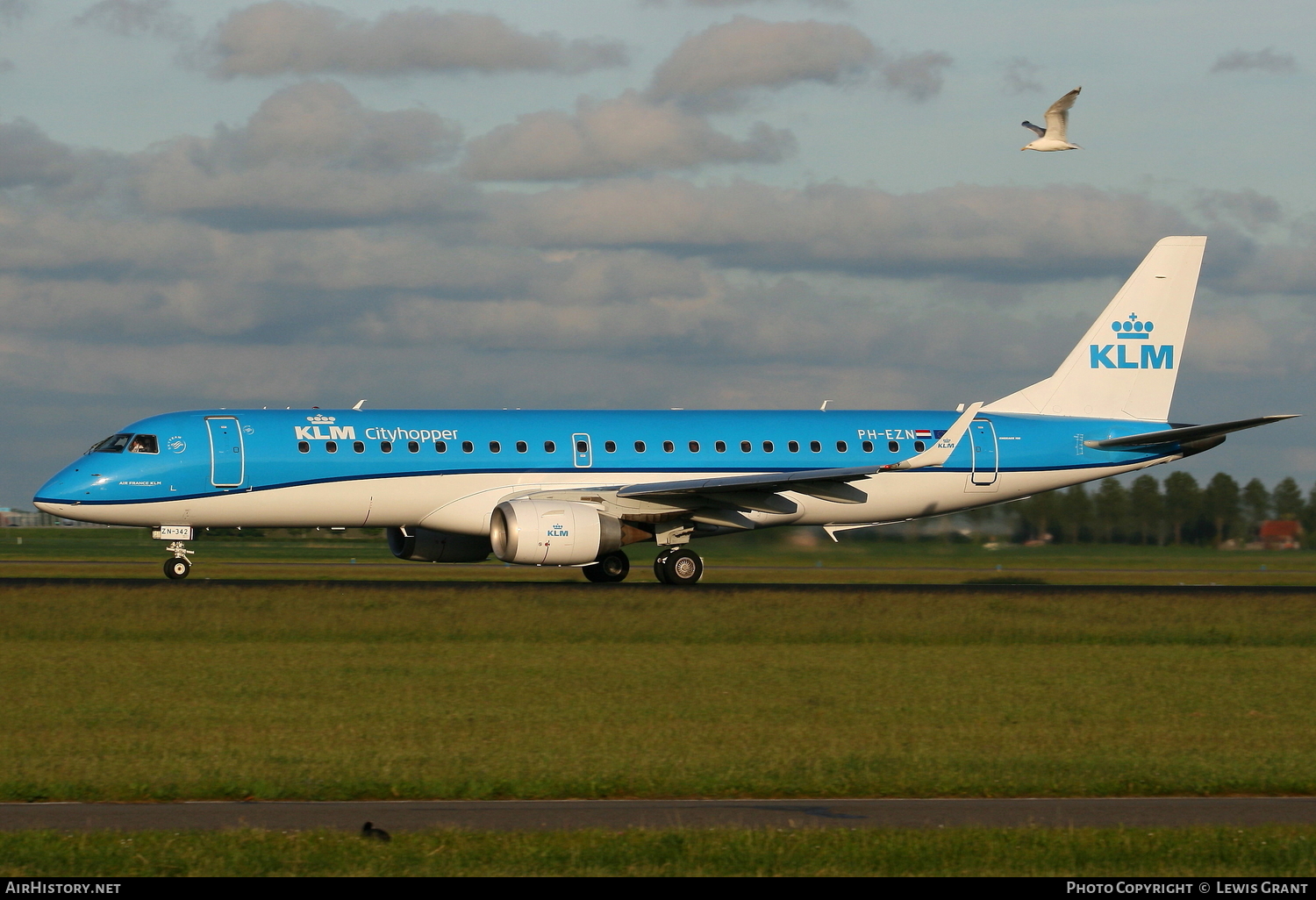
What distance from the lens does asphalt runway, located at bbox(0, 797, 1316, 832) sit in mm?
11859

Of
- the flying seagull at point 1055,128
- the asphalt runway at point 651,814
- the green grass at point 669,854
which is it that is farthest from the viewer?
the flying seagull at point 1055,128

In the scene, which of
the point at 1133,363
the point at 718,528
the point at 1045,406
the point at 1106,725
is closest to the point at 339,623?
the point at 718,528

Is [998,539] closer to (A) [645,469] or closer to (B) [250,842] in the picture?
(A) [645,469]

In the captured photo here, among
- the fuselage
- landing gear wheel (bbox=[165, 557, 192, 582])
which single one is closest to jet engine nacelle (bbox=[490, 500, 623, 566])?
the fuselage

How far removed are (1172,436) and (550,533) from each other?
17081 mm

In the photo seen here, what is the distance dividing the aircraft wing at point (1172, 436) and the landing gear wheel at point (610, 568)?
1323 centimetres

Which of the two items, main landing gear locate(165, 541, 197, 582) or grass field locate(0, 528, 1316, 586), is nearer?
main landing gear locate(165, 541, 197, 582)

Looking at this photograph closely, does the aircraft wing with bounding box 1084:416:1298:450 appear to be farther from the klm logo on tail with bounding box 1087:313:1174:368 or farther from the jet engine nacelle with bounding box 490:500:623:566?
the jet engine nacelle with bounding box 490:500:623:566

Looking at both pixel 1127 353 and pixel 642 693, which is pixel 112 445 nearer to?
pixel 642 693

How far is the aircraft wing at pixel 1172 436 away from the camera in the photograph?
38156 mm

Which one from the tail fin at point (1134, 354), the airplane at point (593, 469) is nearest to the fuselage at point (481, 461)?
the airplane at point (593, 469)

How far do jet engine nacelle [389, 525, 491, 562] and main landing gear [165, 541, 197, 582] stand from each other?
528cm

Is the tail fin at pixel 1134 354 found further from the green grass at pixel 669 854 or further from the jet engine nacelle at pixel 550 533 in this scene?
the green grass at pixel 669 854

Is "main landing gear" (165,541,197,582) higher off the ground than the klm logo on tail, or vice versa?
the klm logo on tail
